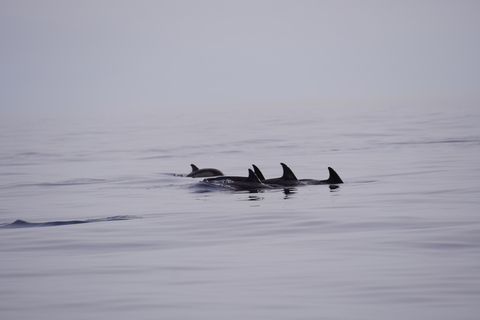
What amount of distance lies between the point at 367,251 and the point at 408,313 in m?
3.16

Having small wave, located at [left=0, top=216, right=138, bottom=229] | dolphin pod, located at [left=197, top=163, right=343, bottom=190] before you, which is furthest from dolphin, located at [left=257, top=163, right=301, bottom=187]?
small wave, located at [left=0, top=216, right=138, bottom=229]

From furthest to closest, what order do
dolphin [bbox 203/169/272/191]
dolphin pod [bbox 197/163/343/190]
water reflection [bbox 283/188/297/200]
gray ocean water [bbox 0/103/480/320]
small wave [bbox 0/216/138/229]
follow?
1. dolphin pod [bbox 197/163/343/190]
2. dolphin [bbox 203/169/272/191]
3. water reflection [bbox 283/188/297/200]
4. small wave [bbox 0/216/138/229]
5. gray ocean water [bbox 0/103/480/320]

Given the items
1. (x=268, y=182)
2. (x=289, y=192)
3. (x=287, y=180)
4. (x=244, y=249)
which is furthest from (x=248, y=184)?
(x=244, y=249)

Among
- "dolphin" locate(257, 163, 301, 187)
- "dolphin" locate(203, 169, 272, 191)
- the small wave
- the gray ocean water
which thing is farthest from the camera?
"dolphin" locate(257, 163, 301, 187)

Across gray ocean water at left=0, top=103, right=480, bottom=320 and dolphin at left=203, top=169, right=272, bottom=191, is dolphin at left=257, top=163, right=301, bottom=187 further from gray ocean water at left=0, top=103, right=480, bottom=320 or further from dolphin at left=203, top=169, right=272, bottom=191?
gray ocean water at left=0, top=103, right=480, bottom=320

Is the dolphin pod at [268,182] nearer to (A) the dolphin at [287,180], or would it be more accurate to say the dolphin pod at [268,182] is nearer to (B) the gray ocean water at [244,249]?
(A) the dolphin at [287,180]

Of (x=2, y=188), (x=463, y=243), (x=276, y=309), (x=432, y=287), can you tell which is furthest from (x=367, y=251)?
(x=2, y=188)

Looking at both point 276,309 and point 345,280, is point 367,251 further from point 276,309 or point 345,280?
point 276,309

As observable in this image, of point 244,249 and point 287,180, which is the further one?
point 287,180

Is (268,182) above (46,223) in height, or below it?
above

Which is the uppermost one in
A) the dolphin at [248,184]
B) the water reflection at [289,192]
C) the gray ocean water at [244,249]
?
the dolphin at [248,184]

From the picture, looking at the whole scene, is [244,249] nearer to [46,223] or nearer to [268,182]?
[46,223]

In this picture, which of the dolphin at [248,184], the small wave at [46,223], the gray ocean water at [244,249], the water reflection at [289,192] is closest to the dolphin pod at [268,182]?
the dolphin at [248,184]

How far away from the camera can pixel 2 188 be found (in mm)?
23688
